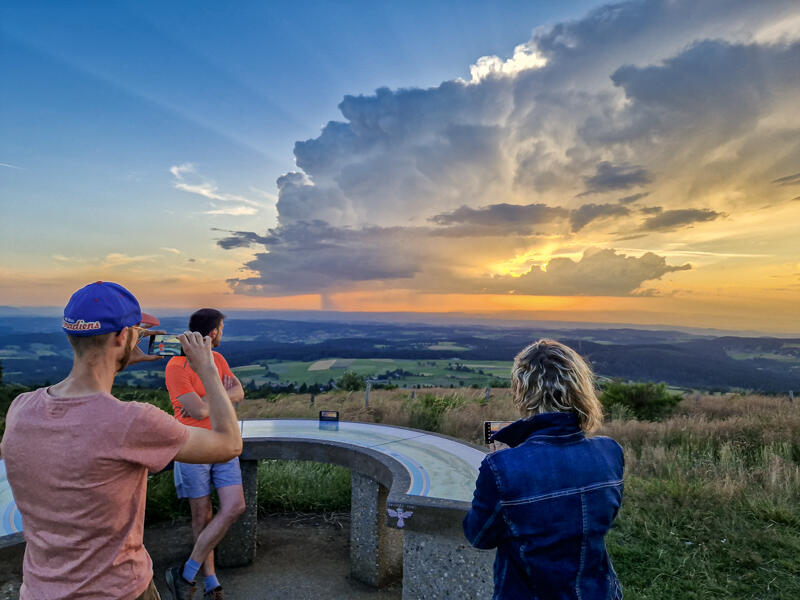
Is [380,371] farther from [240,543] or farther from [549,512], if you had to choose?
[549,512]

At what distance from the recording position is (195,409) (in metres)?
3.66

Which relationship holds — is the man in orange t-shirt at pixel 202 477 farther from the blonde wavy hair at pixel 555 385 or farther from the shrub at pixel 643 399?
the shrub at pixel 643 399

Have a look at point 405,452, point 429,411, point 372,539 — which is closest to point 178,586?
point 372,539

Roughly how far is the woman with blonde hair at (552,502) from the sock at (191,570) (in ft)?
Result: 9.19

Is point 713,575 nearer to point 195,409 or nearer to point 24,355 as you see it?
point 195,409

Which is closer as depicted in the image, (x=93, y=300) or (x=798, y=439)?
(x=93, y=300)

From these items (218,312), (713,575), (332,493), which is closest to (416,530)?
(218,312)

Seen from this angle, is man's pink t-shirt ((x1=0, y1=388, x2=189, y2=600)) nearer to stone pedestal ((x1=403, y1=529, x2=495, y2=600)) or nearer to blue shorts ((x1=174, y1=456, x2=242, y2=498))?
stone pedestal ((x1=403, y1=529, x2=495, y2=600))

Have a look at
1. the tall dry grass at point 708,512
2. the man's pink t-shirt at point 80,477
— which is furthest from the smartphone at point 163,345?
the tall dry grass at point 708,512

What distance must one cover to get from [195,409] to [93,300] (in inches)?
82.0

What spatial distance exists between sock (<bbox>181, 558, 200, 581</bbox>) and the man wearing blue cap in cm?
229

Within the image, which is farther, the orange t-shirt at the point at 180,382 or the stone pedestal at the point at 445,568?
the orange t-shirt at the point at 180,382

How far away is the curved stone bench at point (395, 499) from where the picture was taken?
10.9 ft

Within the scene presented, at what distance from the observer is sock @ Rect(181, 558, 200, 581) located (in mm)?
3785
